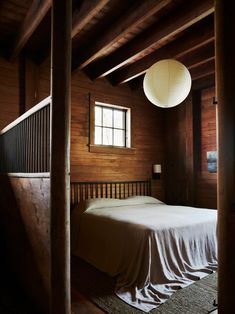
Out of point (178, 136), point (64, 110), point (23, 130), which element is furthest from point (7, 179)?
point (178, 136)

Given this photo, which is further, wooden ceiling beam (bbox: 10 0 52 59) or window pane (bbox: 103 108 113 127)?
window pane (bbox: 103 108 113 127)

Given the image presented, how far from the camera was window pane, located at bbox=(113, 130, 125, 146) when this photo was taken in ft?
15.7

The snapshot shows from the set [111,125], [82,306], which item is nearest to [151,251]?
[82,306]

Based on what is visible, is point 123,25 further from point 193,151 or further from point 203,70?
point 193,151

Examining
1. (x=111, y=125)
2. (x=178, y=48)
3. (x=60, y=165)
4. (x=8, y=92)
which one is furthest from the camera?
(x=111, y=125)

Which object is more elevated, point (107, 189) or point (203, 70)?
point (203, 70)

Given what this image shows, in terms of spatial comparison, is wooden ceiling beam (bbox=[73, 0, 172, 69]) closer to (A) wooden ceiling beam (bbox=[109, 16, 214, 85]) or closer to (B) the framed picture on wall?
(A) wooden ceiling beam (bbox=[109, 16, 214, 85])

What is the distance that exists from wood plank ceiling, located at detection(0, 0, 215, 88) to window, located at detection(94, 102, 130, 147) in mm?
658

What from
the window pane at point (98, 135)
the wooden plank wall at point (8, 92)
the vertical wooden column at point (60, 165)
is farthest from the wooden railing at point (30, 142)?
the window pane at point (98, 135)

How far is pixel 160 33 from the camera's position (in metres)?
3.08

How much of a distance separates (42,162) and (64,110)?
594mm

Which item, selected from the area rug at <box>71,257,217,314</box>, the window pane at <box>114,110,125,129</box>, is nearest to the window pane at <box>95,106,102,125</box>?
the window pane at <box>114,110,125,129</box>

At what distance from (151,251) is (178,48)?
2.73 meters

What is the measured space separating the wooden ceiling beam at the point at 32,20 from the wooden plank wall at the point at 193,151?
314 centimetres
